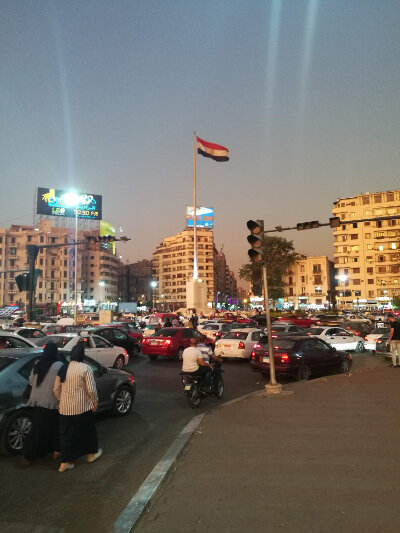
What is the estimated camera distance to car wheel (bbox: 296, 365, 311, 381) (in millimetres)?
13953

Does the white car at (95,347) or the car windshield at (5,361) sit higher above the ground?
the car windshield at (5,361)

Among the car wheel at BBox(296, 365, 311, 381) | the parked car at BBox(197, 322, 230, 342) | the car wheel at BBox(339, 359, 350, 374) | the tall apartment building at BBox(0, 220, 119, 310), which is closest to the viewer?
the car wheel at BBox(296, 365, 311, 381)

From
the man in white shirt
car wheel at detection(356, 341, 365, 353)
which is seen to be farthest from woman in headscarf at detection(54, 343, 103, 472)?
car wheel at detection(356, 341, 365, 353)

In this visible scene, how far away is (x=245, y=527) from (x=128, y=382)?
218 inches

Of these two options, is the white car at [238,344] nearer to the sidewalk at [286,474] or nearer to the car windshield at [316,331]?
the car windshield at [316,331]

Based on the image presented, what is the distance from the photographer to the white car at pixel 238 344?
1934 centimetres

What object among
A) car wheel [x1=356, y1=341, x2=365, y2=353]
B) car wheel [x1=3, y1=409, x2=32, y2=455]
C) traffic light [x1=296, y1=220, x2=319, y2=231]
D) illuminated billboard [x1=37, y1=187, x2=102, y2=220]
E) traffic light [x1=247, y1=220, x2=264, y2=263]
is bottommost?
car wheel [x1=356, y1=341, x2=365, y2=353]

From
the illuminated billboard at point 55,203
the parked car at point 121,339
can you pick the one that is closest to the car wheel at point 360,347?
the parked car at point 121,339

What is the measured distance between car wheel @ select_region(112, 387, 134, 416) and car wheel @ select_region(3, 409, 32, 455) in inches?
94.5

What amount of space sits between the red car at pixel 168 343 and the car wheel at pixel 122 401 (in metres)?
10.6

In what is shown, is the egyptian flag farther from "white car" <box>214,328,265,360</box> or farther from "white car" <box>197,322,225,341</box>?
"white car" <box>214,328,265,360</box>

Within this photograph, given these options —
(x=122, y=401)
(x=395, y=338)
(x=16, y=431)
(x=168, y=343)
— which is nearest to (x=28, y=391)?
(x=16, y=431)

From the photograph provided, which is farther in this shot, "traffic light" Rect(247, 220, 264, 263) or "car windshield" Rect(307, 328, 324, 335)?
"car windshield" Rect(307, 328, 324, 335)

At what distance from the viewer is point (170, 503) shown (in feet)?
14.8
